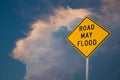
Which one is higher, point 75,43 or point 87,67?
point 75,43

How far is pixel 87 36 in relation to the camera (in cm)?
869

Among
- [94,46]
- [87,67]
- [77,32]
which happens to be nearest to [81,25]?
[77,32]

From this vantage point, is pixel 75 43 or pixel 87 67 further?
pixel 75 43

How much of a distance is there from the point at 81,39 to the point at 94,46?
0.48 m

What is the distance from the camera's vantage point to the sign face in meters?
8.57

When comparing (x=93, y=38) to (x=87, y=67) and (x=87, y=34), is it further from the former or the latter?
(x=87, y=67)

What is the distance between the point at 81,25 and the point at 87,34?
0.37m

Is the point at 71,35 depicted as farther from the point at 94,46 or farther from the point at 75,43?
the point at 94,46

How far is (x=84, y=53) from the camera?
339 inches

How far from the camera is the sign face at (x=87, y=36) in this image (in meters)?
8.57

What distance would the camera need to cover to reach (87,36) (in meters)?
8.69

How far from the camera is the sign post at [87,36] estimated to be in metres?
8.56

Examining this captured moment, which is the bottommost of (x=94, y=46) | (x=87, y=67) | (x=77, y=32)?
(x=87, y=67)

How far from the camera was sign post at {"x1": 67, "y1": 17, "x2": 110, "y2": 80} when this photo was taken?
8562 mm
